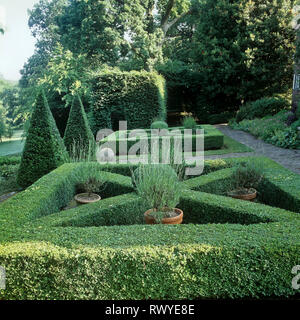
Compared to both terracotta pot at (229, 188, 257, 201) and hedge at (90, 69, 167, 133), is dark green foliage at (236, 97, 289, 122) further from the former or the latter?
terracotta pot at (229, 188, 257, 201)

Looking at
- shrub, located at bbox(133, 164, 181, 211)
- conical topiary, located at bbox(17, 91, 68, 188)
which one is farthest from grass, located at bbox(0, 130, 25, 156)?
shrub, located at bbox(133, 164, 181, 211)

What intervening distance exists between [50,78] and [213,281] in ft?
58.3

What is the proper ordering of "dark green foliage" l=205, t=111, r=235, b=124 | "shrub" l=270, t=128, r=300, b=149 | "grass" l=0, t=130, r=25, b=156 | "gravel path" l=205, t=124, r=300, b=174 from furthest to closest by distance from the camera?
"grass" l=0, t=130, r=25, b=156, "dark green foliage" l=205, t=111, r=235, b=124, "shrub" l=270, t=128, r=300, b=149, "gravel path" l=205, t=124, r=300, b=174

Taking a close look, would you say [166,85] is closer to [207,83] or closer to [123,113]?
[207,83]

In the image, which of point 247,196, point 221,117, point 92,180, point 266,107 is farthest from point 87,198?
point 221,117

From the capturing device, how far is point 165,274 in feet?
9.27

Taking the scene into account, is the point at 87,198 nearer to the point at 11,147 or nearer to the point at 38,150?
the point at 38,150

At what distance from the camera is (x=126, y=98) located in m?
16.6

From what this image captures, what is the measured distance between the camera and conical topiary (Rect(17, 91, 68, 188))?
7.10 m

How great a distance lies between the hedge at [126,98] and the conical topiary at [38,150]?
9093mm

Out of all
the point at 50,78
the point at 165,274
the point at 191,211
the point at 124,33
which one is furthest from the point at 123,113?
the point at 165,274

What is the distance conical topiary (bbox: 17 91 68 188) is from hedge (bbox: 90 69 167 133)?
29.8 ft

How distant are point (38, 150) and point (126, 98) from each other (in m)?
10.0

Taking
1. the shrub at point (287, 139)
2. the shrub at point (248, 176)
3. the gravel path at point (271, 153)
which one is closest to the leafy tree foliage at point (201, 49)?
the gravel path at point (271, 153)
